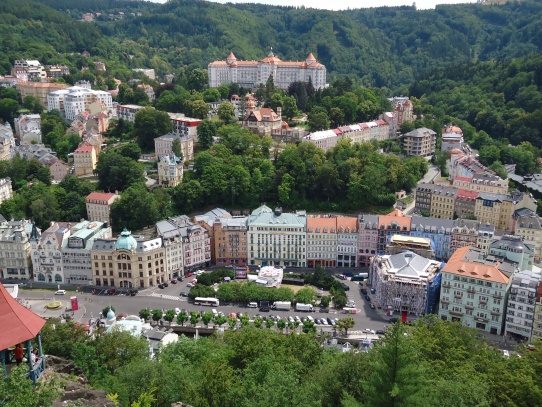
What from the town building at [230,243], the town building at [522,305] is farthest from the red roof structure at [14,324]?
the town building at [230,243]

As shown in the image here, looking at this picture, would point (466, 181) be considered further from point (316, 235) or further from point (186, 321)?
point (186, 321)

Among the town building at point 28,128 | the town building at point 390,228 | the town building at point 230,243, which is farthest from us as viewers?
the town building at point 28,128

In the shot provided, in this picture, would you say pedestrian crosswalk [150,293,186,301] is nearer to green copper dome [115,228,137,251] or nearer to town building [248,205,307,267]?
green copper dome [115,228,137,251]

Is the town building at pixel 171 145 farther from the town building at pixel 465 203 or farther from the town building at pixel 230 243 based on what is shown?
the town building at pixel 465 203

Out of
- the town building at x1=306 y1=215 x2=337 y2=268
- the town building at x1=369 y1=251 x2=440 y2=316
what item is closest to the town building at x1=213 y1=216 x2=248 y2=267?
the town building at x1=306 y1=215 x2=337 y2=268

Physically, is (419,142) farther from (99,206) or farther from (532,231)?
(99,206)

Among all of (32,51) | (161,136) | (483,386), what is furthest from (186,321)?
(32,51)
